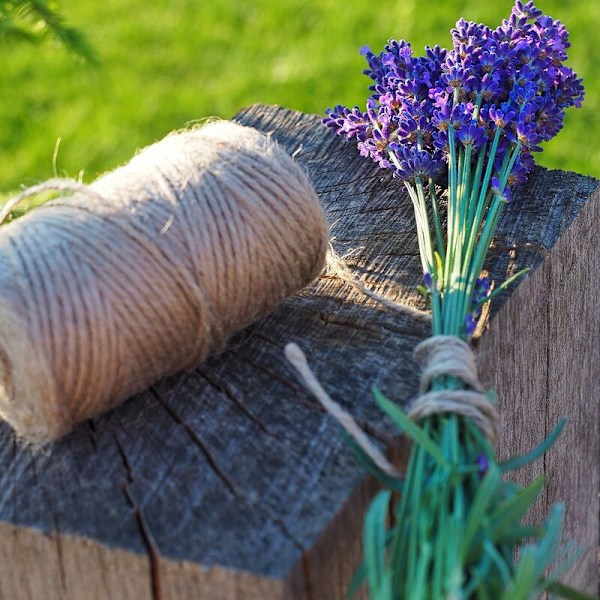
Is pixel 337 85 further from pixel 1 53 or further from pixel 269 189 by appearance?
pixel 269 189

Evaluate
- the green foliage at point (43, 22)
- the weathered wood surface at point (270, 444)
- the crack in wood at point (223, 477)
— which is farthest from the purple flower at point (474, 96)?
the green foliage at point (43, 22)

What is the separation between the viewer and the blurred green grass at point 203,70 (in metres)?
3.72

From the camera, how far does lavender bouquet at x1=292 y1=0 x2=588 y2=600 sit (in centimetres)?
92

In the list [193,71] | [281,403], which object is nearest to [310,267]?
[281,403]

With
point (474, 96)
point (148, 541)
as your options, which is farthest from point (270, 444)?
point (474, 96)

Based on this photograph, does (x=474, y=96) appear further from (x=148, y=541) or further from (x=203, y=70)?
(x=203, y=70)

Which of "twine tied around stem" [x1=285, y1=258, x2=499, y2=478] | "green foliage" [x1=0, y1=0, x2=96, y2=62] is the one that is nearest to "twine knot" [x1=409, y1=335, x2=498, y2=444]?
"twine tied around stem" [x1=285, y1=258, x2=499, y2=478]

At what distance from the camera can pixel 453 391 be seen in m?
1.10

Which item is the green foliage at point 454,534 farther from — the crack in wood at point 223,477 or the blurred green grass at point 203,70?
the blurred green grass at point 203,70

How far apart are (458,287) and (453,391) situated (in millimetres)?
212

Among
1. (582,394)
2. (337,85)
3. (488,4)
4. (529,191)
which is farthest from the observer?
(488,4)

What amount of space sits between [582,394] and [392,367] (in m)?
0.73

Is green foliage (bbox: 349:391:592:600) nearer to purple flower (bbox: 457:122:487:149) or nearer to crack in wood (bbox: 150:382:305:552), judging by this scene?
crack in wood (bbox: 150:382:305:552)

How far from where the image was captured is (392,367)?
1.24 meters
